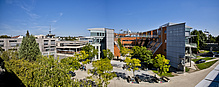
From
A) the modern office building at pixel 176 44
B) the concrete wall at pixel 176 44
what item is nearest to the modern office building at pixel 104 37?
the modern office building at pixel 176 44

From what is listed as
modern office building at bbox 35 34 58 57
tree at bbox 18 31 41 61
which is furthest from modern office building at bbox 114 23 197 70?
modern office building at bbox 35 34 58 57

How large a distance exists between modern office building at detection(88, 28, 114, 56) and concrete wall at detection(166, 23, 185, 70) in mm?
15939

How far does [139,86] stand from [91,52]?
17.1m

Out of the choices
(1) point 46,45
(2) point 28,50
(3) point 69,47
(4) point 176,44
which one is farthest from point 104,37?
(1) point 46,45

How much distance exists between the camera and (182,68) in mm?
22594

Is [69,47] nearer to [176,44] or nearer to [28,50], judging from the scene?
[28,50]

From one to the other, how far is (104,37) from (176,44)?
2034 centimetres

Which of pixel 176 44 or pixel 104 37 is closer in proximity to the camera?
pixel 176 44

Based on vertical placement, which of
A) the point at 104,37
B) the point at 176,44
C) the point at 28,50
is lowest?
the point at 28,50

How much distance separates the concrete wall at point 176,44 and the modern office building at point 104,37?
52.3ft

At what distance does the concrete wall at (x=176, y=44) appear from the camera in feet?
75.5

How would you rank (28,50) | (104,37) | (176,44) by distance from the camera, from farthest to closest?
(104,37) < (28,50) < (176,44)

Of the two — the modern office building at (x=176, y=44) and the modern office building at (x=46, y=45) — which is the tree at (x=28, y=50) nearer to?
the modern office building at (x=46, y=45)

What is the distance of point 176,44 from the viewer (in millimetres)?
24625
